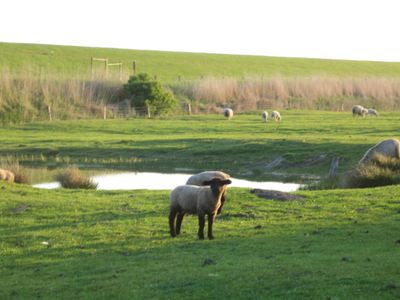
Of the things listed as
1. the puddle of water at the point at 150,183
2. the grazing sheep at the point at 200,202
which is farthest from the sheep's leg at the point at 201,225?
the puddle of water at the point at 150,183

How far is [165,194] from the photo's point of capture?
2464cm

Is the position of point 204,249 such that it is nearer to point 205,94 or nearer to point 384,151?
point 384,151

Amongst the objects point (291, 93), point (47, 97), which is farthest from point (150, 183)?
point (291, 93)

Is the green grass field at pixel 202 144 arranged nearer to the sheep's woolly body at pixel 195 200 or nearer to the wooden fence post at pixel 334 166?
the wooden fence post at pixel 334 166

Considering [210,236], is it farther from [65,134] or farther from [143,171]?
[65,134]

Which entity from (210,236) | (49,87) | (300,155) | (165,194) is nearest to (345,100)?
(49,87)

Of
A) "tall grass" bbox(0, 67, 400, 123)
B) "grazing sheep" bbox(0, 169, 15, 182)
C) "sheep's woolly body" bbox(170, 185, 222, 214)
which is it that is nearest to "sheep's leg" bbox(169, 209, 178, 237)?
"sheep's woolly body" bbox(170, 185, 222, 214)

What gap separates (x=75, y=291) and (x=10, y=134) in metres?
40.1

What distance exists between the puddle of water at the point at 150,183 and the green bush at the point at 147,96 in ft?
89.6

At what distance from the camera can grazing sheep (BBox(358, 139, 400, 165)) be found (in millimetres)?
30361

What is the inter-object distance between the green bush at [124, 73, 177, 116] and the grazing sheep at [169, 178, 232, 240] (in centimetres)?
4724

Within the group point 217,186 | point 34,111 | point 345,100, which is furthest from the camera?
point 345,100

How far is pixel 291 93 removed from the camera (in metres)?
81.2

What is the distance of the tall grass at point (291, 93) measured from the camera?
7569 cm
